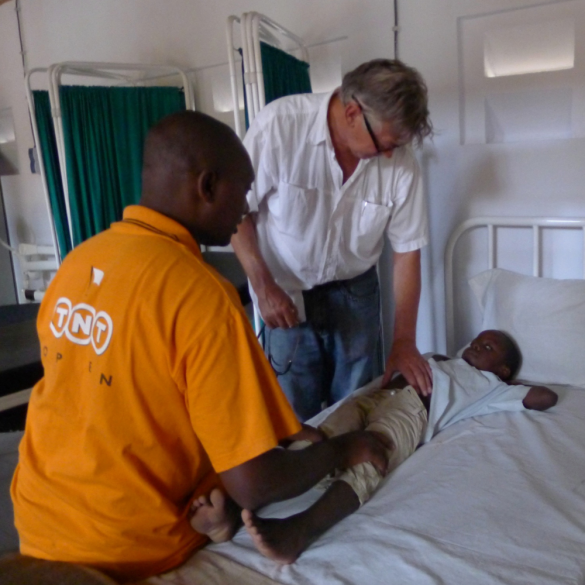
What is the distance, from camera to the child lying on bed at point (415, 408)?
45.0 inches

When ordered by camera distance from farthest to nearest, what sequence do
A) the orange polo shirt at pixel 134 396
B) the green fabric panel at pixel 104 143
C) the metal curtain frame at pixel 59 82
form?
the green fabric panel at pixel 104 143 → the metal curtain frame at pixel 59 82 → the orange polo shirt at pixel 134 396

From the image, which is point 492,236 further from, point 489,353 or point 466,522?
point 466,522

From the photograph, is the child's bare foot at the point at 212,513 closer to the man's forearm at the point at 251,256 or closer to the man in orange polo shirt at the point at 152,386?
the man in orange polo shirt at the point at 152,386

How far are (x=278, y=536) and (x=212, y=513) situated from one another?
125 mm

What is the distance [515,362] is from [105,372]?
4.55ft

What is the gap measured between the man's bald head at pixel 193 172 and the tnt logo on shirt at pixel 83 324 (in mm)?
194

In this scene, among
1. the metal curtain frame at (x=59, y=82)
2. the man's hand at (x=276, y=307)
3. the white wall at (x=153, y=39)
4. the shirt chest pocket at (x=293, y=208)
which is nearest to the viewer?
the man's hand at (x=276, y=307)

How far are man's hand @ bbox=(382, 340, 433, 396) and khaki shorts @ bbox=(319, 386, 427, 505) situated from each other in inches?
1.2

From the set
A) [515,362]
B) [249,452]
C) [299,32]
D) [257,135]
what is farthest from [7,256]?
[249,452]

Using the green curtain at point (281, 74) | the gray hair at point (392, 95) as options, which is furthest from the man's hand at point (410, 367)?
the green curtain at point (281, 74)

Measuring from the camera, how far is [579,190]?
1.88 m

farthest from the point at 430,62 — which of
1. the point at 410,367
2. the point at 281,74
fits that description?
the point at 410,367

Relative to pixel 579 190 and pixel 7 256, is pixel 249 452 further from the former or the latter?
pixel 7 256

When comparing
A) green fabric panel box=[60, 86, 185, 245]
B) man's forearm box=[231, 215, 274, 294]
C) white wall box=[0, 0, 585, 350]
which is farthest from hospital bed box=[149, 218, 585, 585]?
green fabric panel box=[60, 86, 185, 245]
